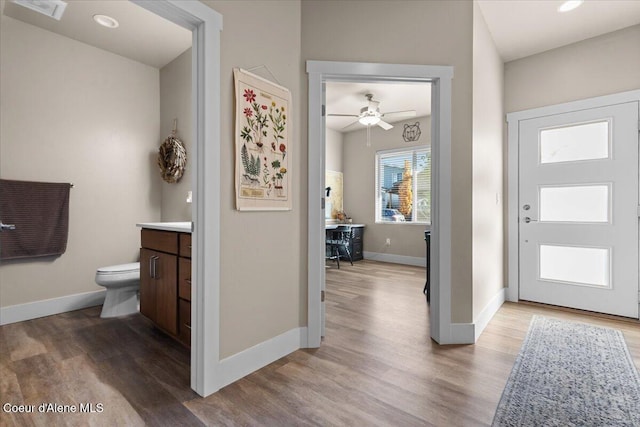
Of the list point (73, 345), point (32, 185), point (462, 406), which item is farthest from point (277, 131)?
point (32, 185)

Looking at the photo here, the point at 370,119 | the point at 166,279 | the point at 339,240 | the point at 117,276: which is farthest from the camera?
the point at 339,240

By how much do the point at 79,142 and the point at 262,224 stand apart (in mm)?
2494

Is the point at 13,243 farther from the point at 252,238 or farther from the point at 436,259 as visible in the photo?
the point at 436,259

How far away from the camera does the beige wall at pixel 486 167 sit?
249 cm

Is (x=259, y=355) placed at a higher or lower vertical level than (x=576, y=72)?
lower

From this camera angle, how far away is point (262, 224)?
202 cm

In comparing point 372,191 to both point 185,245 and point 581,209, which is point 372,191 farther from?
point 185,245

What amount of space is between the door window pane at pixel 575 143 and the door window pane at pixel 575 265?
92cm

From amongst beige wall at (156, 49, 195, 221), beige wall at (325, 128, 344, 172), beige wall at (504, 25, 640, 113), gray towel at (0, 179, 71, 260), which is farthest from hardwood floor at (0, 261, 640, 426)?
beige wall at (325, 128, 344, 172)

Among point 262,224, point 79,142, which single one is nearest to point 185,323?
point 262,224

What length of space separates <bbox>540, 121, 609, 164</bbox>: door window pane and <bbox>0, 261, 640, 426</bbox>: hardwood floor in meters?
1.58

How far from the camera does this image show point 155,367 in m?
1.98

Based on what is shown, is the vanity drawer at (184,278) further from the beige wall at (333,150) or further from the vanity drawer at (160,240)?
the beige wall at (333,150)

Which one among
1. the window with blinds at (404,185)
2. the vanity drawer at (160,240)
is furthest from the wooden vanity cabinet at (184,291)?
the window with blinds at (404,185)
